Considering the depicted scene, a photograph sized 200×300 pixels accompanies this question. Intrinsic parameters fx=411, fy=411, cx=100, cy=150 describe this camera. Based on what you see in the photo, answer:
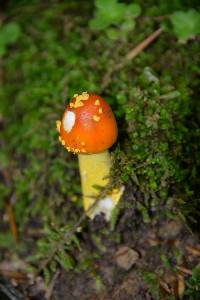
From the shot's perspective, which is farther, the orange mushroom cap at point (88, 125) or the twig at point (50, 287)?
the twig at point (50, 287)

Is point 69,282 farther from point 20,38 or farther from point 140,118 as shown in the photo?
point 20,38

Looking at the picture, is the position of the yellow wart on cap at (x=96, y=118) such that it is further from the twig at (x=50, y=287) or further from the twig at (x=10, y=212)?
the twig at (x=10, y=212)

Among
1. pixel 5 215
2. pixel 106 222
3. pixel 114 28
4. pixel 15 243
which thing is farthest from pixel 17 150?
pixel 114 28

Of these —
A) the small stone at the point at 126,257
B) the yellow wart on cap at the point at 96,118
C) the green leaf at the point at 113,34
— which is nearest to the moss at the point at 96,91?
the green leaf at the point at 113,34

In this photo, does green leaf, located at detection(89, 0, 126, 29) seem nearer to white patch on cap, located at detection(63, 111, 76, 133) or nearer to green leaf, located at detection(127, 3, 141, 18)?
green leaf, located at detection(127, 3, 141, 18)

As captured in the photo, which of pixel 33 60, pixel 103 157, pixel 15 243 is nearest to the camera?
pixel 103 157
